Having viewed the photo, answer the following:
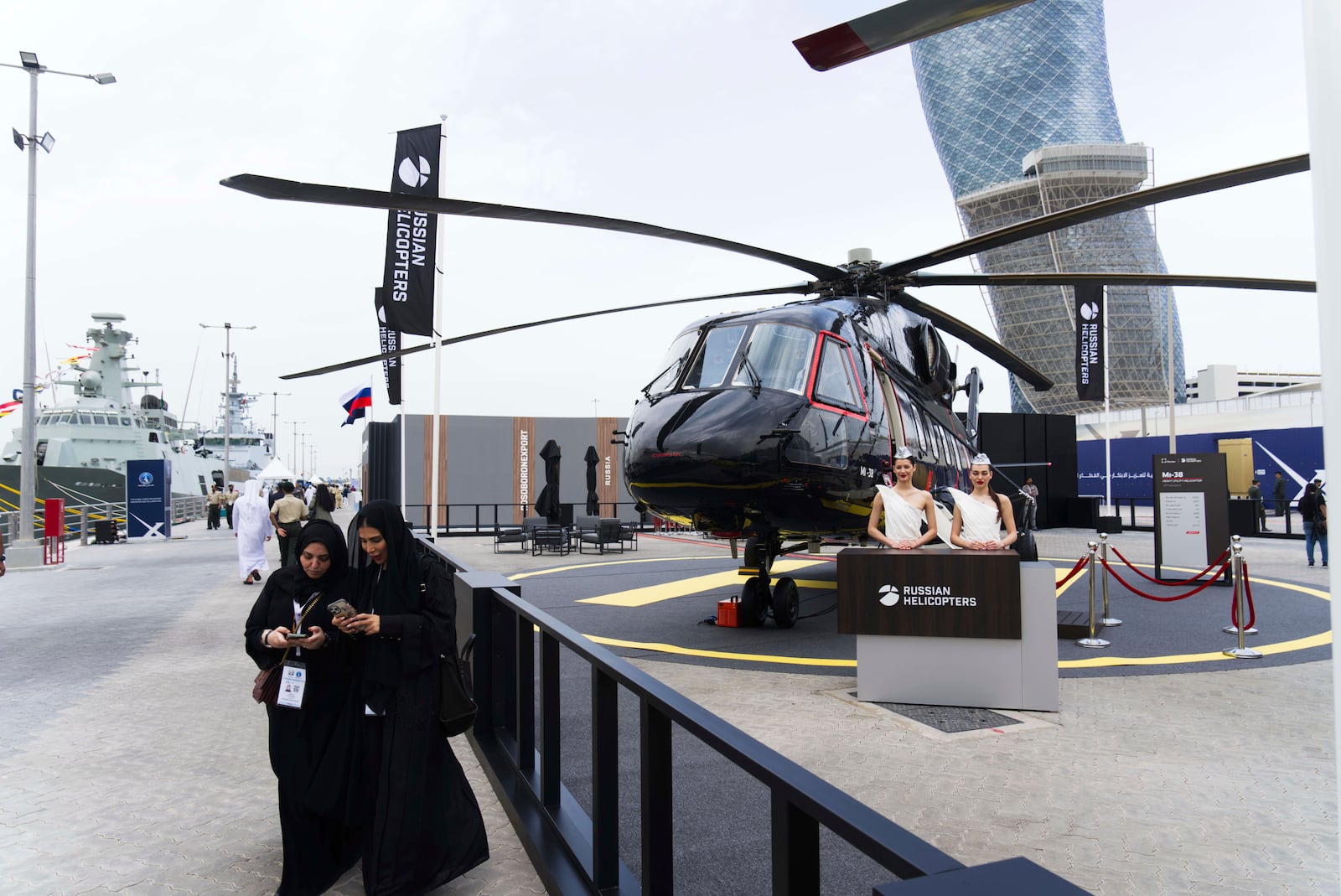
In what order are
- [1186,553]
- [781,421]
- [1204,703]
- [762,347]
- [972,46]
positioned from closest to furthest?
1. [1204,703]
2. [781,421]
3. [762,347]
4. [1186,553]
5. [972,46]

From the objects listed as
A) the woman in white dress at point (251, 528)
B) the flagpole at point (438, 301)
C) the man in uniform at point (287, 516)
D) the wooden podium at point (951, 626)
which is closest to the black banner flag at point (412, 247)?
the flagpole at point (438, 301)

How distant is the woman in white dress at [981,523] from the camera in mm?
6809

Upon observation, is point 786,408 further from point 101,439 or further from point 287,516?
point 101,439

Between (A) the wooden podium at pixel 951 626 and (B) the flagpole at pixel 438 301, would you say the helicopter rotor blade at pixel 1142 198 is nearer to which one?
(A) the wooden podium at pixel 951 626

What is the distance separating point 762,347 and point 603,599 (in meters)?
5.24

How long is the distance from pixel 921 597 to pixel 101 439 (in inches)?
1558

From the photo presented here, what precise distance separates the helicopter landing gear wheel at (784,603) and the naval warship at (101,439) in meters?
31.2

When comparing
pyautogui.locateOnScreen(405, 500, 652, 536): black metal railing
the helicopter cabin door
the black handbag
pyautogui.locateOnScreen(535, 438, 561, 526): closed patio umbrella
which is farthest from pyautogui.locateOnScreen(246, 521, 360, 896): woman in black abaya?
pyautogui.locateOnScreen(405, 500, 652, 536): black metal railing

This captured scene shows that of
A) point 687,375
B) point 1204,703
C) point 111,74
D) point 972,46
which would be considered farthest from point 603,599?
point 972,46

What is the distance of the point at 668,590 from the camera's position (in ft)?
42.2

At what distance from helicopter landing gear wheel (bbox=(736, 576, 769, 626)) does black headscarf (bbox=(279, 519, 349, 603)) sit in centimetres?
655

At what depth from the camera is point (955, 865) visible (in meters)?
1.40

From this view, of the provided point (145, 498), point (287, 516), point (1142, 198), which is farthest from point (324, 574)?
point (145, 498)

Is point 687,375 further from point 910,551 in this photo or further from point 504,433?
point 504,433
